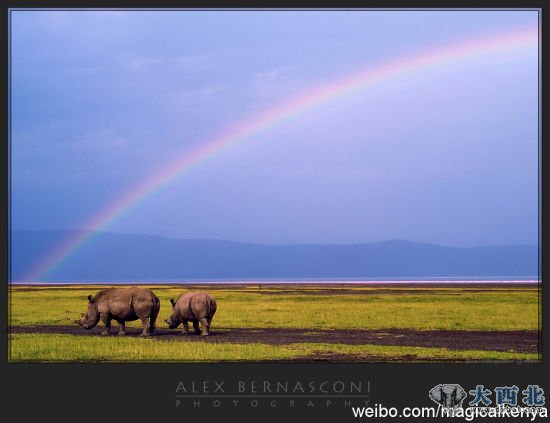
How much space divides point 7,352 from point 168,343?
5562 millimetres

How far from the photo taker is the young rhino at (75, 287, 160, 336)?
32.0 meters

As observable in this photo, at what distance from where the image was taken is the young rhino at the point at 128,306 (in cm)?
3203

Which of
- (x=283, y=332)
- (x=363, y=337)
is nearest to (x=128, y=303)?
(x=283, y=332)

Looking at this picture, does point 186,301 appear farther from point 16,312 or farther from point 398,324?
point 16,312

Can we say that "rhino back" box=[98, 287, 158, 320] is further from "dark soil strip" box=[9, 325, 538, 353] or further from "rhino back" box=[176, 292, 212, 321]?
"rhino back" box=[176, 292, 212, 321]

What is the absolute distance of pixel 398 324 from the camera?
40.6m

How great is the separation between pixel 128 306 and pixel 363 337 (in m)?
9.64

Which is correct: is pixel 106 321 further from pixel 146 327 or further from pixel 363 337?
pixel 363 337

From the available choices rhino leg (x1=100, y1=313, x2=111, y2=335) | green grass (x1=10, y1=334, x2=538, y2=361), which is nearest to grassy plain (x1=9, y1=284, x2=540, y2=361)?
green grass (x1=10, y1=334, x2=538, y2=361)

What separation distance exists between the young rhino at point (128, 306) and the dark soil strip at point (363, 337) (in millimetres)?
699

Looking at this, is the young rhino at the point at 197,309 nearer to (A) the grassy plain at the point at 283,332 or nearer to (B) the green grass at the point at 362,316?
(A) the grassy plain at the point at 283,332

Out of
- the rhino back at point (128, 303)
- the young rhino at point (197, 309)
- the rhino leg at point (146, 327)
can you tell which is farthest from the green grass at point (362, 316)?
the rhino back at point (128, 303)

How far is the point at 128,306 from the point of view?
3241 cm

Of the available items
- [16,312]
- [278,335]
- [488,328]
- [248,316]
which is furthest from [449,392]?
[16,312]
